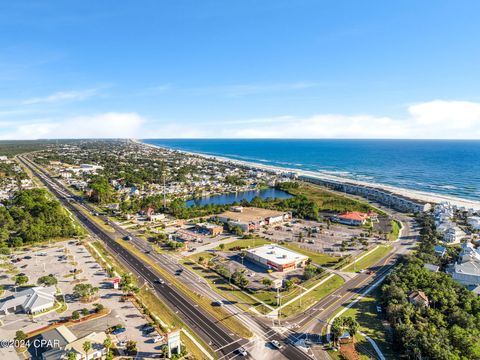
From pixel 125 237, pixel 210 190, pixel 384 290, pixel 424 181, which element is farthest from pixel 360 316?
pixel 424 181

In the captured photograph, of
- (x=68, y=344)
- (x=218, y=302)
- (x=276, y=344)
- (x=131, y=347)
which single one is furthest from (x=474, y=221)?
(x=68, y=344)

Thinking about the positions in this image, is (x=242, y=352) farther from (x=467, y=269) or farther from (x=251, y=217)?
(x=251, y=217)

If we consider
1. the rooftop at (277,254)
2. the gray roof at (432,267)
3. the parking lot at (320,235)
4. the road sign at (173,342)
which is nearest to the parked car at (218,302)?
the road sign at (173,342)

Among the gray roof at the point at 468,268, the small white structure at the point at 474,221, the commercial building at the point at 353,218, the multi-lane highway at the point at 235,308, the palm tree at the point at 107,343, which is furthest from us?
the commercial building at the point at 353,218

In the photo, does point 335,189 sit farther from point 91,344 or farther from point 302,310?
point 91,344

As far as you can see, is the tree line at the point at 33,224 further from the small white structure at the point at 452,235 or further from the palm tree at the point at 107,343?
the small white structure at the point at 452,235

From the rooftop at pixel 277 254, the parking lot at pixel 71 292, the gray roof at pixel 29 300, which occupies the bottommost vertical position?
the parking lot at pixel 71 292

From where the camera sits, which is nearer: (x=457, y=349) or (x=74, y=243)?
(x=457, y=349)
